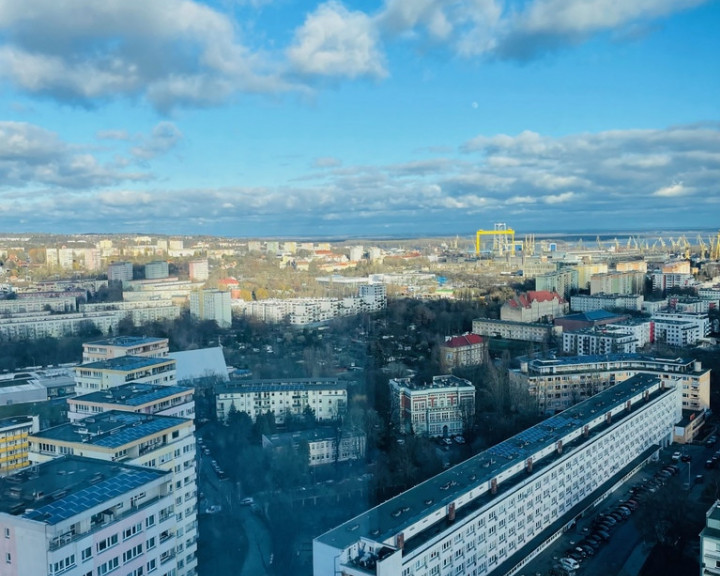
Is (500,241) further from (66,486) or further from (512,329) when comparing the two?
(66,486)

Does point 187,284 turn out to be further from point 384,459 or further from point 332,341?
point 384,459

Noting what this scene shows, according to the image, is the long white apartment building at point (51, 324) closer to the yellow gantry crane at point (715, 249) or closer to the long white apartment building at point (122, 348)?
the long white apartment building at point (122, 348)

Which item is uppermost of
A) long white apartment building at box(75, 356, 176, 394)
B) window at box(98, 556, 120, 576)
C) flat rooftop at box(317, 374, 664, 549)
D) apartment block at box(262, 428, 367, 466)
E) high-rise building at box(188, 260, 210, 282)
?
high-rise building at box(188, 260, 210, 282)

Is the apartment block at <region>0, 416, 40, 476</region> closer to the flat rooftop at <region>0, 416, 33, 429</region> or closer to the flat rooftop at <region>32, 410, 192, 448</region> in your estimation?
the flat rooftop at <region>0, 416, 33, 429</region>

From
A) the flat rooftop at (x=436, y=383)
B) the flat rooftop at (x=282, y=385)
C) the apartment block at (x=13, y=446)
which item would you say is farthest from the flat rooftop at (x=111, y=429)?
the flat rooftop at (x=436, y=383)

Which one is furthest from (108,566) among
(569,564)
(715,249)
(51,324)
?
(715,249)

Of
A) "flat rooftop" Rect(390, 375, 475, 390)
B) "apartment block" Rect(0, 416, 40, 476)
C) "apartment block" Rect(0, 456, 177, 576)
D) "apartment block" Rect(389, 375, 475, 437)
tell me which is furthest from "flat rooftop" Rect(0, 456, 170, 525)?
"flat rooftop" Rect(390, 375, 475, 390)

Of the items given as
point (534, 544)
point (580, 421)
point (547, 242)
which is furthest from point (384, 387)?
point (547, 242)
